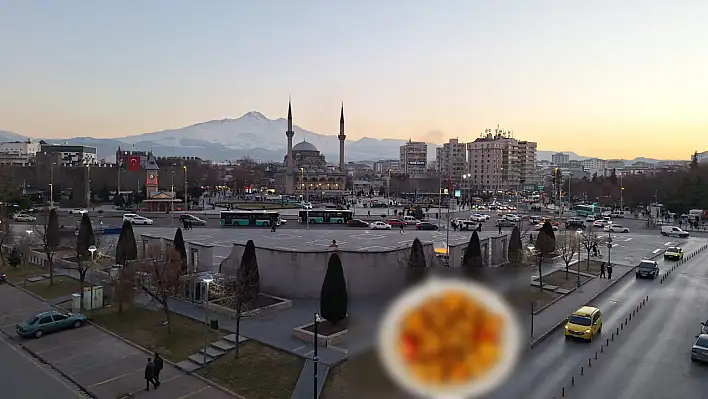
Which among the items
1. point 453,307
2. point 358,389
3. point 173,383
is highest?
point 453,307

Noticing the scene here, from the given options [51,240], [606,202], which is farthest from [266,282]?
[606,202]

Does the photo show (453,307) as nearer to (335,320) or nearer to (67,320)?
(335,320)

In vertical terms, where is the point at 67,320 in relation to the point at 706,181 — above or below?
below

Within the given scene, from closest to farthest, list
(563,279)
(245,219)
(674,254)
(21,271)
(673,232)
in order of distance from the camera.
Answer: (563,279)
(21,271)
(674,254)
(673,232)
(245,219)

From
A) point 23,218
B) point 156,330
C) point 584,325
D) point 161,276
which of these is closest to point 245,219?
point 23,218

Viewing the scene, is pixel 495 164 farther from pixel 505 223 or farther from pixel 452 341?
pixel 452 341

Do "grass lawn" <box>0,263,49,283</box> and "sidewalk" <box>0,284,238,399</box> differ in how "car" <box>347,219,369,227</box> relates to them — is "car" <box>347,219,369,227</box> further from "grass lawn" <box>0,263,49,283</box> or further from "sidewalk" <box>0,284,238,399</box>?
"sidewalk" <box>0,284,238,399</box>
